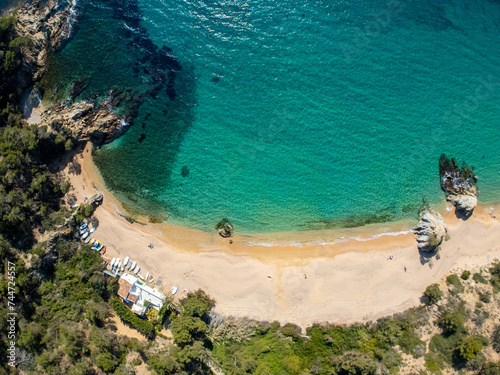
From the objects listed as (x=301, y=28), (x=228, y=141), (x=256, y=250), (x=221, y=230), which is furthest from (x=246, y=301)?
(x=301, y=28)


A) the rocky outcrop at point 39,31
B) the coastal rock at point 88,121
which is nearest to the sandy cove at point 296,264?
the coastal rock at point 88,121

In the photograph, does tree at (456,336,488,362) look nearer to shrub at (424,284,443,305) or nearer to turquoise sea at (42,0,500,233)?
shrub at (424,284,443,305)

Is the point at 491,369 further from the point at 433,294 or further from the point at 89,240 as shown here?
the point at 89,240

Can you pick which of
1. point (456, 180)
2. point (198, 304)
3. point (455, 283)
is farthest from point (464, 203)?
point (198, 304)

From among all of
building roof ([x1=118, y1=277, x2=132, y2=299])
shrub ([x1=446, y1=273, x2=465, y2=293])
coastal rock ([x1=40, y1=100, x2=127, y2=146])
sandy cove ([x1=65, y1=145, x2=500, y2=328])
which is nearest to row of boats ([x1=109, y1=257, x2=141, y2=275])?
sandy cove ([x1=65, y1=145, x2=500, y2=328])

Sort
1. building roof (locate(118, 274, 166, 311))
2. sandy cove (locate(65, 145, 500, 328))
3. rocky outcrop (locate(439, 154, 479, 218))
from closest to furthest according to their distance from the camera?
1. building roof (locate(118, 274, 166, 311))
2. sandy cove (locate(65, 145, 500, 328))
3. rocky outcrop (locate(439, 154, 479, 218))

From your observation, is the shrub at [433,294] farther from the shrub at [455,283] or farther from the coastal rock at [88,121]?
the coastal rock at [88,121]
